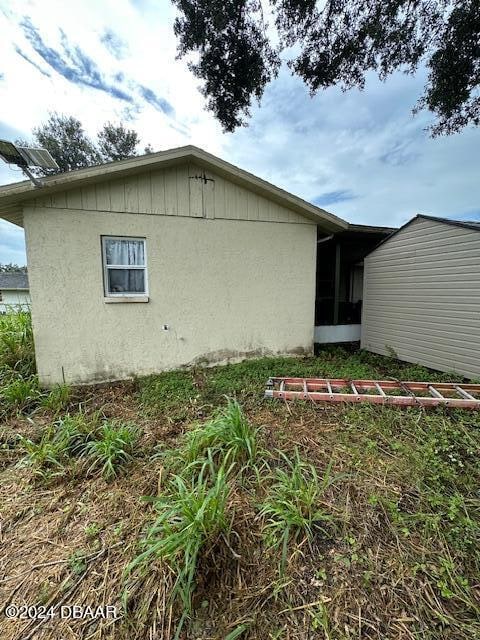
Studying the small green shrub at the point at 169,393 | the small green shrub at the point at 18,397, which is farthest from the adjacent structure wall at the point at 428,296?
the small green shrub at the point at 18,397

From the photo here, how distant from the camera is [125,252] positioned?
4.99 m

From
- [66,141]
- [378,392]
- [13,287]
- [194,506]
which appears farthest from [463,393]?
[13,287]

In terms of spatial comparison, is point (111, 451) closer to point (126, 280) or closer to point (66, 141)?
point (126, 280)

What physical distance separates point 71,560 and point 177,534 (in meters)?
0.85

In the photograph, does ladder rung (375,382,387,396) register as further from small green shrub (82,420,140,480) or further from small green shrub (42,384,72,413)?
small green shrub (42,384,72,413)

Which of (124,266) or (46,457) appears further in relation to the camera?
(124,266)

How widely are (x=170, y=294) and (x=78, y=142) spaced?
21.5 meters

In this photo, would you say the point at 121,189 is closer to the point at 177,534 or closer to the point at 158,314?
the point at 158,314

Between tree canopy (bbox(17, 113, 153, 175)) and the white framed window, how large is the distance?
62.7ft

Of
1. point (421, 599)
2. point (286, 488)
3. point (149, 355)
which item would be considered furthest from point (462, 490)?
point (149, 355)

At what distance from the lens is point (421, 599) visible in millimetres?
1481

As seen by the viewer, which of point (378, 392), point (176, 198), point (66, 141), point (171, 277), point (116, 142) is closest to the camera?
point (378, 392)

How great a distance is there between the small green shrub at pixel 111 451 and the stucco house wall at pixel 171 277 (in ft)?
7.78

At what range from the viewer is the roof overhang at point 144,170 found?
163 inches
